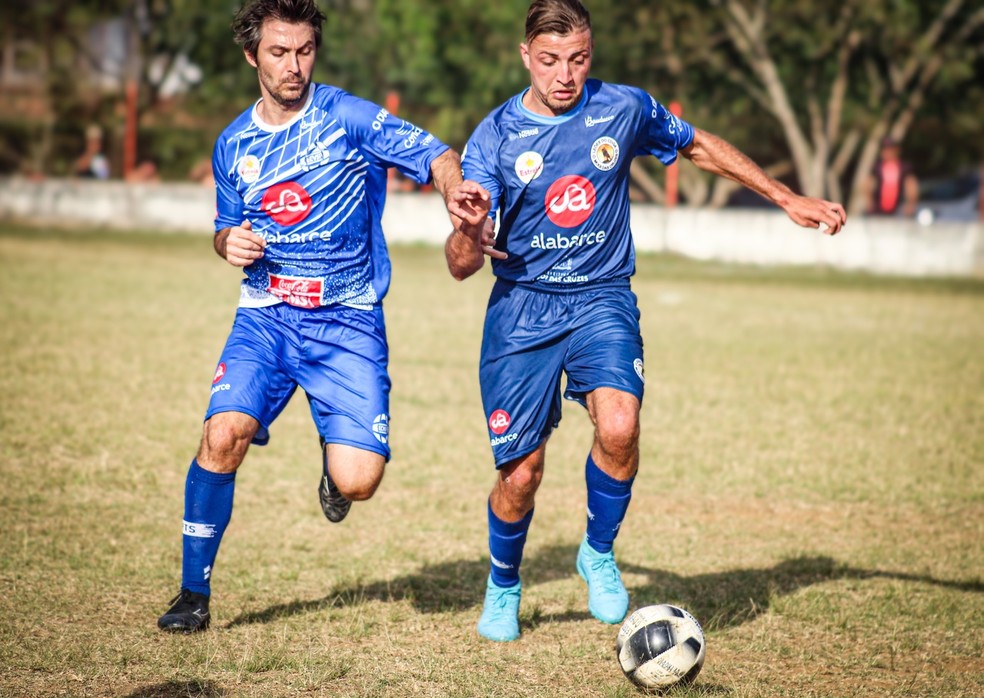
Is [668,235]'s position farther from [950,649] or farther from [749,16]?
[950,649]

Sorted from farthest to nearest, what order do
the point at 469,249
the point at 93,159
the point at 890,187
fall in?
the point at 93,159 < the point at 890,187 < the point at 469,249

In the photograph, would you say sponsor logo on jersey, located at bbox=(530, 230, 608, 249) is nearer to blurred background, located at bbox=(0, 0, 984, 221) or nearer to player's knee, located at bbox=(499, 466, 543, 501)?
player's knee, located at bbox=(499, 466, 543, 501)

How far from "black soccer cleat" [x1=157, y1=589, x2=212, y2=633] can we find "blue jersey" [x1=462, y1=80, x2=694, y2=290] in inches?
71.9

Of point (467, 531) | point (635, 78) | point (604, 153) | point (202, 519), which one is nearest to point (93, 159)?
point (635, 78)

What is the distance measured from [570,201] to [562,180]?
0.09 m

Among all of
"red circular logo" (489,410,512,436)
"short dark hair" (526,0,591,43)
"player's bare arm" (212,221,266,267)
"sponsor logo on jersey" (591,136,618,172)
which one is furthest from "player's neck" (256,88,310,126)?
"red circular logo" (489,410,512,436)

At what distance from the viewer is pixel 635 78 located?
1109 inches

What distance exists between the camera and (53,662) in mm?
4469

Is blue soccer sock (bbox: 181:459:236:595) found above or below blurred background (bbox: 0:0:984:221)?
below

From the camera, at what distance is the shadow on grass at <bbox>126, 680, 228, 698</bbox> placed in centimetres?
422

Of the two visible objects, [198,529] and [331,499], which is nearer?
[198,529]

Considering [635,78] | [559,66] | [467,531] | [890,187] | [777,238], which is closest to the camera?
[559,66]

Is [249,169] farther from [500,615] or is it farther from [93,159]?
[93,159]

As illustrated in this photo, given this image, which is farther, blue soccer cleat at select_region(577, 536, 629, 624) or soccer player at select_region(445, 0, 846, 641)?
blue soccer cleat at select_region(577, 536, 629, 624)
